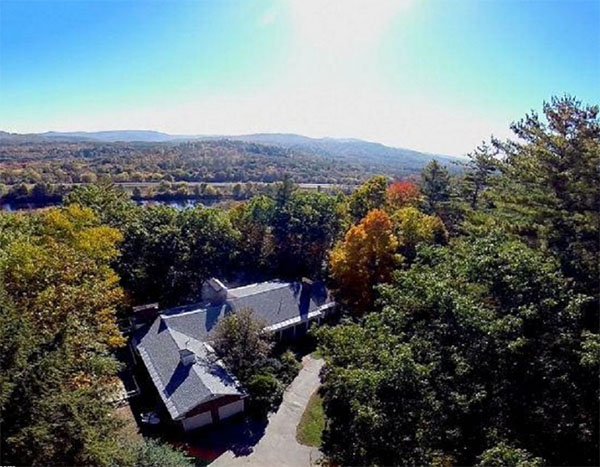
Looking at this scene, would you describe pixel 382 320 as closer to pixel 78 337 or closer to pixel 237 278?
pixel 78 337

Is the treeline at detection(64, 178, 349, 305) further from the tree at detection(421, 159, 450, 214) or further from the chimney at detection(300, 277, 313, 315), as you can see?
the tree at detection(421, 159, 450, 214)

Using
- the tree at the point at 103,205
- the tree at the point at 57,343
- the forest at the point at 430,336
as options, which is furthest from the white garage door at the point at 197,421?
the tree at the point at 103,205

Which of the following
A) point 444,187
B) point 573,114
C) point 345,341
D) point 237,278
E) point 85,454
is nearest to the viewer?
point 85,454

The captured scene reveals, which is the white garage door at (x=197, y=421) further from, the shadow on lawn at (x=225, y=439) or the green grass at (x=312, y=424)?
the green grass at (x=312, y=424)

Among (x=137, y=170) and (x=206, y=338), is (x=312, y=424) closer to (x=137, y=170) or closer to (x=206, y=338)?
(x=206, y=338)

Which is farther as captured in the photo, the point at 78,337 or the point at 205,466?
the point at 205,466

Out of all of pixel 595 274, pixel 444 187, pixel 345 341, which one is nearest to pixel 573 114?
pixel 595 274
